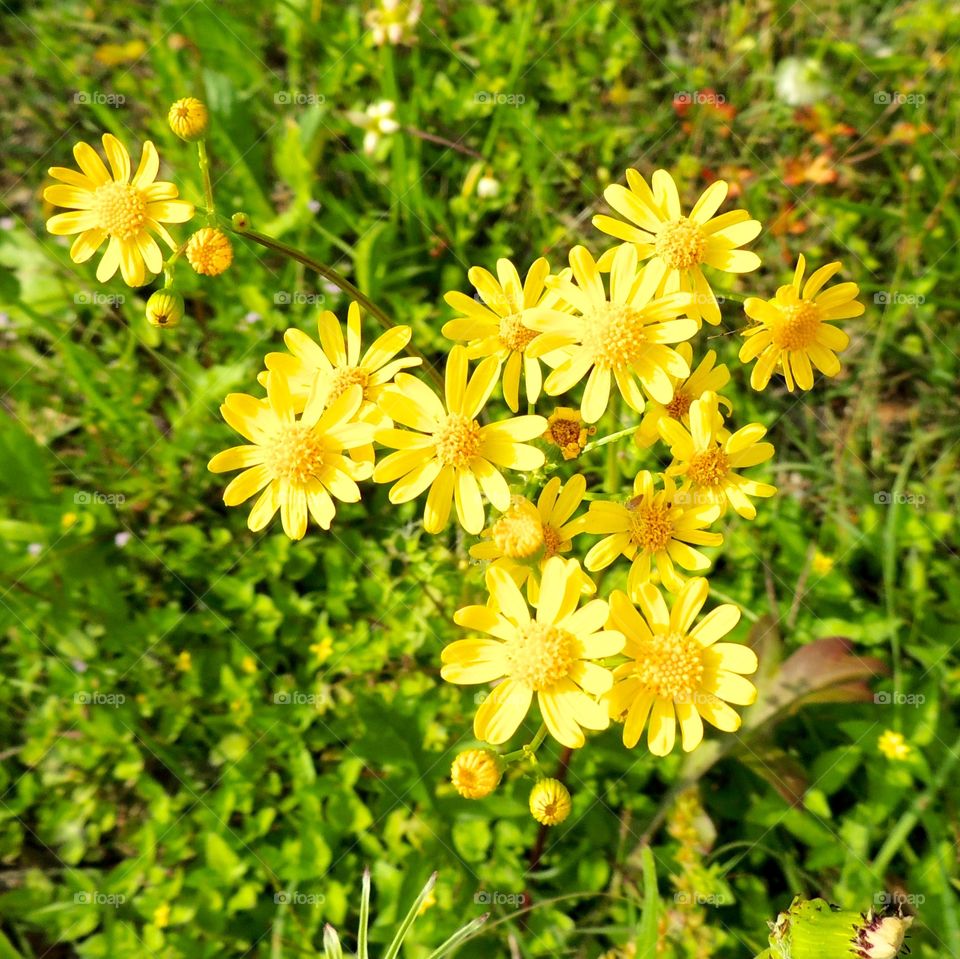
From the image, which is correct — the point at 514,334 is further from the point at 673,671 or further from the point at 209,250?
the point at 673,671

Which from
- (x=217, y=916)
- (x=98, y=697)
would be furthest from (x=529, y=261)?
(x=217, y=916)

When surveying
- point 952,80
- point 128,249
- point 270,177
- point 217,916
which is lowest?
point 217,916

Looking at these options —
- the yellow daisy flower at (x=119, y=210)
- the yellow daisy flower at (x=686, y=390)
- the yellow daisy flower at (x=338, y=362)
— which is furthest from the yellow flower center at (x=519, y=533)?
the yellow daisy flower at (x=119, y=210)

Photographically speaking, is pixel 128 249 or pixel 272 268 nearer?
pixel 128 249

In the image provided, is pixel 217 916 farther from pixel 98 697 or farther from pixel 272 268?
pixel 272 268

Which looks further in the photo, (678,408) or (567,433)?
(678,408)

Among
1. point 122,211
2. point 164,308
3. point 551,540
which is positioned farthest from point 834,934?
point 122,211

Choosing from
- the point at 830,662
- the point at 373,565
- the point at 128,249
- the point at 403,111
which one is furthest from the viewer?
the point at 403,111
